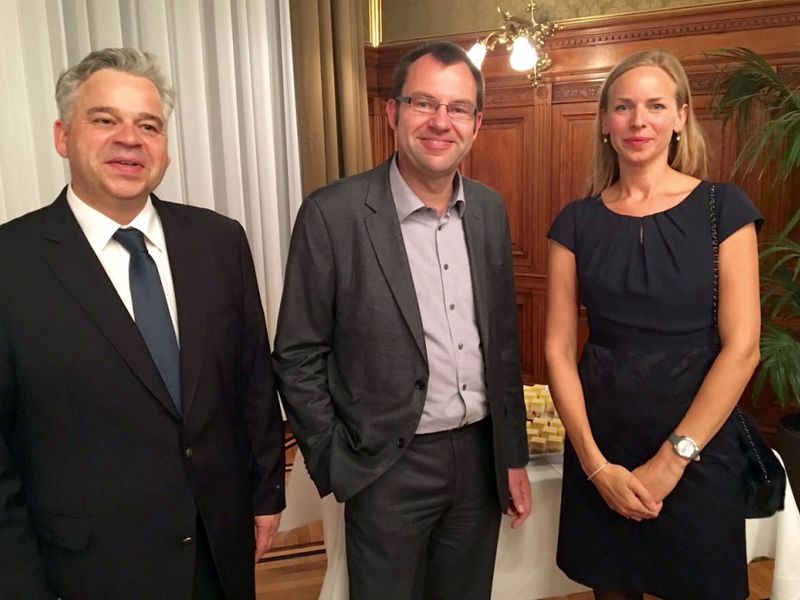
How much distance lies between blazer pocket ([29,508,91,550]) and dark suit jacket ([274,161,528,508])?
18.1 inches

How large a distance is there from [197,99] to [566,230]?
2.14 m

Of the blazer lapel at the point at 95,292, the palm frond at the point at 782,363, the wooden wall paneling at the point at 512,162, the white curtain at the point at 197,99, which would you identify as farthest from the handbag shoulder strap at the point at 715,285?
the wooden wall paneling at the point at 512,162

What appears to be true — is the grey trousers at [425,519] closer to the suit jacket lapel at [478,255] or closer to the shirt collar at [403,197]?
the suit jacket lapel at [478,255]

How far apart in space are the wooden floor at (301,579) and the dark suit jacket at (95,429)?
1213 millimetres

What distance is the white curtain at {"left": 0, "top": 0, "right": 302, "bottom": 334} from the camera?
7.77ft

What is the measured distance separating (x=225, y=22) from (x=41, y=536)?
2.66 meters

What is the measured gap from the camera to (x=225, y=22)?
10.4ft

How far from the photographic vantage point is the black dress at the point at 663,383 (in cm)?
145

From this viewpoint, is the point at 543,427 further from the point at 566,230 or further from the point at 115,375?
the point at 115,375

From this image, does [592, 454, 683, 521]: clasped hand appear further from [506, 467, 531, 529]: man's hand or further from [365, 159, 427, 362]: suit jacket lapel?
[365, 159, 427, 362]: suit jacket lapel

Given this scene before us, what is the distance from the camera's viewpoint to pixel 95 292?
115 centimetres

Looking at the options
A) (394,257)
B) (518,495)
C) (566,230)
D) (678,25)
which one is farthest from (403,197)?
(678,25)

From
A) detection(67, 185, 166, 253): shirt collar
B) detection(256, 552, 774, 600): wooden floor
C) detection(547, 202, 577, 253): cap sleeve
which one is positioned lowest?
detection(256, 552, 774, 600): wooden floor

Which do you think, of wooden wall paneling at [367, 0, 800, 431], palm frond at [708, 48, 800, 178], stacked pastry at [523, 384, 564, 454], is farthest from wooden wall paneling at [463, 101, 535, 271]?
stacked pastry at [523, 384, 564, 454]
